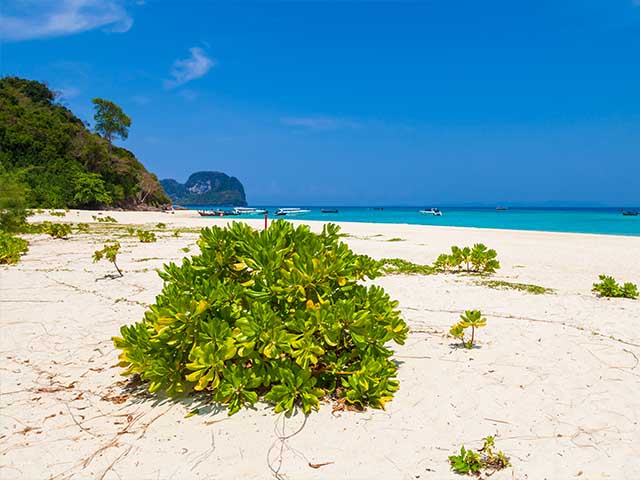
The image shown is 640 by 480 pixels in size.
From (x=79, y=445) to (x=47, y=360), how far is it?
1.88 metres

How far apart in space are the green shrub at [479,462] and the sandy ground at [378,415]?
50 mm

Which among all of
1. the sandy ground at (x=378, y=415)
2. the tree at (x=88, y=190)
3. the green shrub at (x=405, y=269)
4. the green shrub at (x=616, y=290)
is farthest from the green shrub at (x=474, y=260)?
the tree at (x=88, y=190)

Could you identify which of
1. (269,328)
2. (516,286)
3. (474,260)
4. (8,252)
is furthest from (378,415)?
(8,252)

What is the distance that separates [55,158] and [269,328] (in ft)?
179

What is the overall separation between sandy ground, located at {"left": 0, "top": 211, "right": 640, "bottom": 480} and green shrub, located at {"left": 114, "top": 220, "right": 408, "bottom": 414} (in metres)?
0.23

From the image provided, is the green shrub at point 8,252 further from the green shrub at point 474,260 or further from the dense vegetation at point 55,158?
the dense vegetation at point 55,158

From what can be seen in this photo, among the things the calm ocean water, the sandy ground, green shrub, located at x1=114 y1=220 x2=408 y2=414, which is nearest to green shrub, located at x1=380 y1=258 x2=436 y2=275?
the sandy ground

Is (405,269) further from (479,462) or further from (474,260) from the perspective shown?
(479,462)

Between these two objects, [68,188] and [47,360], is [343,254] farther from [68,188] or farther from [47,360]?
[68,188]

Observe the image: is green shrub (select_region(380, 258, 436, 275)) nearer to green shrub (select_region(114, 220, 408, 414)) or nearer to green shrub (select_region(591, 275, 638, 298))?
green shrub (select_region(591, 275, 638, 298))

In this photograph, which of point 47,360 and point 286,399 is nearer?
point 286,399

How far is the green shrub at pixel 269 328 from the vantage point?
9.27 ft

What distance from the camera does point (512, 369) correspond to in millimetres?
3689

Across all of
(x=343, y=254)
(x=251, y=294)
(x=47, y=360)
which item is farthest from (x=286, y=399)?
(x=47, y=360)
